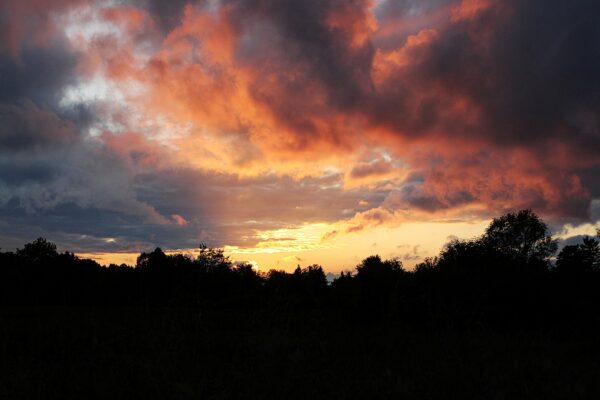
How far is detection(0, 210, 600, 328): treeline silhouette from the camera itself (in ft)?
26.1

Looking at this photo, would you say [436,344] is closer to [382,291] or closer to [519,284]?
[519,284]

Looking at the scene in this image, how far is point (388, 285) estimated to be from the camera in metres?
50.3

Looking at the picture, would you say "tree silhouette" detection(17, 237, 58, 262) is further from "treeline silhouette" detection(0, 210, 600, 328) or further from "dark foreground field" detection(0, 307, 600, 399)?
"dark foreground field" detection(0, 307, 600, 399)

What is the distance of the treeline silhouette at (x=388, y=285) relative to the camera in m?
7.95

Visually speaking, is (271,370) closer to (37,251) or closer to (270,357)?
(270,357)

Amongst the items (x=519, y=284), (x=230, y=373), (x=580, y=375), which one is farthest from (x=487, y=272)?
(x=230, y=373)

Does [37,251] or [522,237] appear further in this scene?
[37,251]

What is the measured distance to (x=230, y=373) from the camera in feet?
21.4

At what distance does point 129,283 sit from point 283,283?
7438cm

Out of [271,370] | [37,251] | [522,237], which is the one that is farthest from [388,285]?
[37,251]

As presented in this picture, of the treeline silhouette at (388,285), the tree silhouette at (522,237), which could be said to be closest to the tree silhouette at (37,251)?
the treeline silhouette at (388,285)

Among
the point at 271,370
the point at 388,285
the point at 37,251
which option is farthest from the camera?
the point at 37,251

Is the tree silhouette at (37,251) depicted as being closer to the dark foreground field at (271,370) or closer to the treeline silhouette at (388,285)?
the treeline silhouette at (388,285)

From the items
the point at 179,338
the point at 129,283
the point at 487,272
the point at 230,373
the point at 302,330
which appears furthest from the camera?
the point at 129,283
